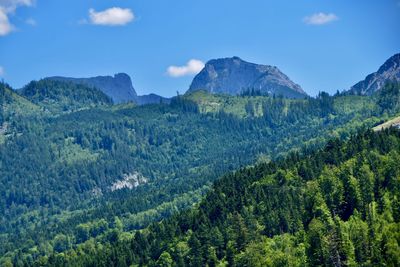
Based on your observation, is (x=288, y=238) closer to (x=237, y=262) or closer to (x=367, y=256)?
(x=237, y=262)

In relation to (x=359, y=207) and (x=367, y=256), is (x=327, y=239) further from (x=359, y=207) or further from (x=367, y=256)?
(x=359, y=207)

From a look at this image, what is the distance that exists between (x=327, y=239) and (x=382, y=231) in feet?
38.6

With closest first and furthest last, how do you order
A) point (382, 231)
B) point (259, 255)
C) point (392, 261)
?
point (392, 261)
point (382, 231)
point (259, 255)

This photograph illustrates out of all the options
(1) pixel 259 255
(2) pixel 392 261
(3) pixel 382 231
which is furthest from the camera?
(1) pixel 259 255

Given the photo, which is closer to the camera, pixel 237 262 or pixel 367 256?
pixel 367 256

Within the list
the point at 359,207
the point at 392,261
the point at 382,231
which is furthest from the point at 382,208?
the point at 392,261

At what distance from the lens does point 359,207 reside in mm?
199625

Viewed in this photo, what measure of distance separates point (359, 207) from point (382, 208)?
5.79 metres

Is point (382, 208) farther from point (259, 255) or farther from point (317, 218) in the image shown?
point (259, 255)

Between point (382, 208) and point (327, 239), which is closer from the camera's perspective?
point (327, 239)

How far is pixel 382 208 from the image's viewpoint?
196500mm

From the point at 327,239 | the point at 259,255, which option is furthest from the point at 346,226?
the point at 259,255

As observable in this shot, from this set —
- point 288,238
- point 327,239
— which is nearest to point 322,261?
point 327,239

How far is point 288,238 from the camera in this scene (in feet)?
647
